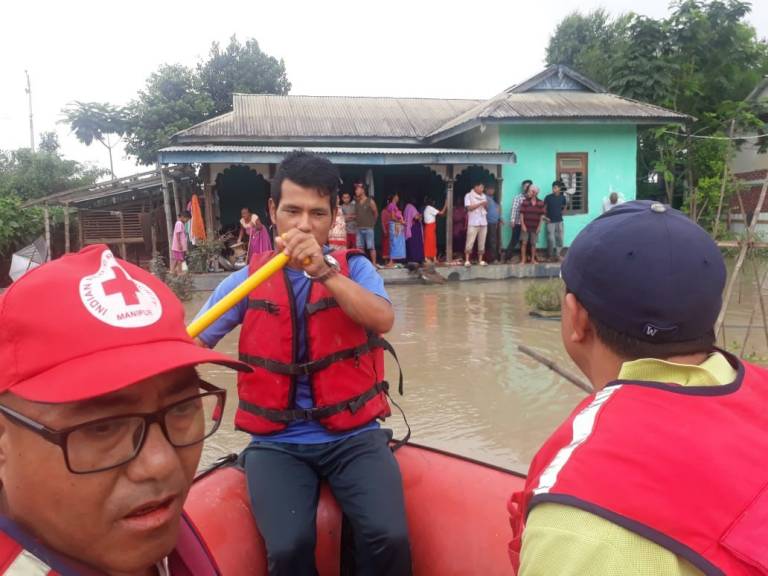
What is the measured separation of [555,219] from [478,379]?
7.52 m

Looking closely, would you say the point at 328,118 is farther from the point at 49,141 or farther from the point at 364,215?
the point at 49,141

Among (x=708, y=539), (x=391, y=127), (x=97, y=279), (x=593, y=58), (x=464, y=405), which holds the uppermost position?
(x=593, y=58)

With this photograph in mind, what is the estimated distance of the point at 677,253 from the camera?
1068mm

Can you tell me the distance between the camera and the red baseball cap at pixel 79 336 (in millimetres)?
859

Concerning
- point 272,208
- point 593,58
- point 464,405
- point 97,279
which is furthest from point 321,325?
point 593,58

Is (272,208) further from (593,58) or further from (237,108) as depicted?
(593,58)

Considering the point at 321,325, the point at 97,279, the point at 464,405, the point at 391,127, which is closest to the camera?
the point at 97,279

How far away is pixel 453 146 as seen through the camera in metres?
14.6

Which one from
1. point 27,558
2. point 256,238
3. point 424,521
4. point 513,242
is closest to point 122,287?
point 27,558

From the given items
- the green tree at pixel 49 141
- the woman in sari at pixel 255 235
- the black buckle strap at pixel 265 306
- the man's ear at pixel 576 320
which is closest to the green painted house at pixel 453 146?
the woman in sari at pixel 255 235

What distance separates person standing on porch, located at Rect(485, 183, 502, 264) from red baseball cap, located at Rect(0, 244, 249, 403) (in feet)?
37.2

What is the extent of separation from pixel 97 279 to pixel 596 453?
0.79 metres

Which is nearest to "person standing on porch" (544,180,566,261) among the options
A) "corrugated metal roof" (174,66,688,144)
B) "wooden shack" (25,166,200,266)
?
"corrugated metal roof" (174,66,688,144)

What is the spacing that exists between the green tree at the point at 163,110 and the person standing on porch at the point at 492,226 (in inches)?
548
